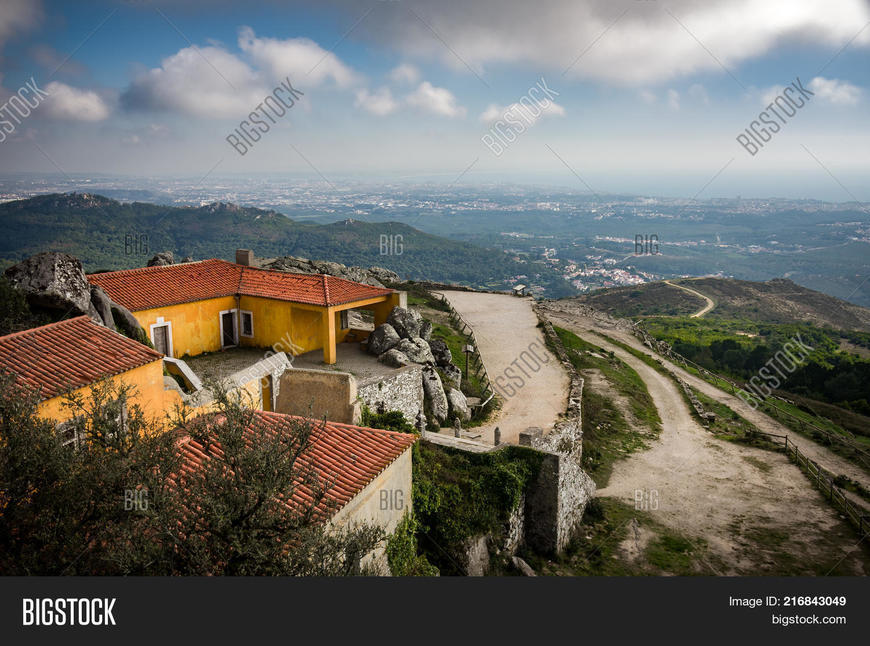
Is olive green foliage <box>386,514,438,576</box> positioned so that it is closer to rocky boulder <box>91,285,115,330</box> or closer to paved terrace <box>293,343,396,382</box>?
paved terrace <box>293,343,396,382</box>

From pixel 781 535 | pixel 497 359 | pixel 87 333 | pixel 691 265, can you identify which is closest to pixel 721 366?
pixel 497 359

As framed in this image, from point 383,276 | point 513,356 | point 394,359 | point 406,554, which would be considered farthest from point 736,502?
point 383,276

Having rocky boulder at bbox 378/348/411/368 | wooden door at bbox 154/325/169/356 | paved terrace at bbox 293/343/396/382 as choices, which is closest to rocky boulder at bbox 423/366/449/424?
rocky boulder at bbox 378/348/411/368

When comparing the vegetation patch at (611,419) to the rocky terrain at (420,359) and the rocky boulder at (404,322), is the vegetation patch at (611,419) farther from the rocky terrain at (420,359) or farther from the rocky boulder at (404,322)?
the rocky boulder at (404,322)

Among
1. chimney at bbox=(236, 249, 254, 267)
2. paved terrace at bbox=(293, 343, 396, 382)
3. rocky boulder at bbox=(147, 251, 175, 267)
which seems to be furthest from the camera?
rocky boulder at bbox=(147, 251, 175, 267)

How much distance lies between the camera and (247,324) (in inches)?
933

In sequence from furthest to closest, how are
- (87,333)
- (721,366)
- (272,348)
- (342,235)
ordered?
(342,235) < (721,366) < (272,348) < (87,333)

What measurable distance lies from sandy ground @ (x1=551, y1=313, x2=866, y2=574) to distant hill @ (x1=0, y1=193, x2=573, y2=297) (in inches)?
1196

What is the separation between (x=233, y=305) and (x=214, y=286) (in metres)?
1.02

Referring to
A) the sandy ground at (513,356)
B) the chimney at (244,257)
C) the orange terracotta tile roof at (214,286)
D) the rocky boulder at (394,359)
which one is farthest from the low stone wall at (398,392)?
the chimney at (244,257)

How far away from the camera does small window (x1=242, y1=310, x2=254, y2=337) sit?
2353cm

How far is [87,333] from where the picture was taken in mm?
13758

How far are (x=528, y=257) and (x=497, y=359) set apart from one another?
10677 cm

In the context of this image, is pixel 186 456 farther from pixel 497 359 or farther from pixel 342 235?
pixel 342 235
